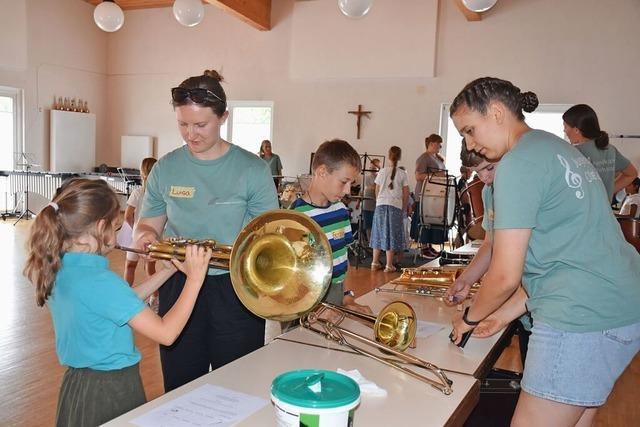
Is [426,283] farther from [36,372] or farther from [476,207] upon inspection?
[36,372]

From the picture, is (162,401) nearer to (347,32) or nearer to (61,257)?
(61,257)

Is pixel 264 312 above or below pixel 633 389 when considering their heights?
above

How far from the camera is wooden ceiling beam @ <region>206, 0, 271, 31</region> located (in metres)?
9.79

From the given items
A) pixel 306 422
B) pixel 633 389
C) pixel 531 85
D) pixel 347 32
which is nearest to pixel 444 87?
pixel 531 85

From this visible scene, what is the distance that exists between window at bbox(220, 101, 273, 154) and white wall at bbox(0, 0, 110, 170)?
3718 mm

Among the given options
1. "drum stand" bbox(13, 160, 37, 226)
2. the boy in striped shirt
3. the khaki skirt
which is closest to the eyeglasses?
the boy in striped shirt

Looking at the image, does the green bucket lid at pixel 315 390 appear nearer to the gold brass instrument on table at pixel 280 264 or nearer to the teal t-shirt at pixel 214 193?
the gold brass instrument on table at pixel 280 264

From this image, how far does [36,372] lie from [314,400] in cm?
314

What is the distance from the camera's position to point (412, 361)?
176 cm

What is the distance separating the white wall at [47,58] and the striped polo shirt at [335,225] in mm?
11075

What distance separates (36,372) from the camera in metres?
3.57

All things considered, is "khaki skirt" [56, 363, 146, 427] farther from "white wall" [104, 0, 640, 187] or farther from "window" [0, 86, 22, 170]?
"window" [0, 86, 22, 170]

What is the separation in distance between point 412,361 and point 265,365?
0.47 m

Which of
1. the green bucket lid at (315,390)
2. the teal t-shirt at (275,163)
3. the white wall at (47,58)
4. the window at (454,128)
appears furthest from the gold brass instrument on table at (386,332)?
the white wall at (47,58)
